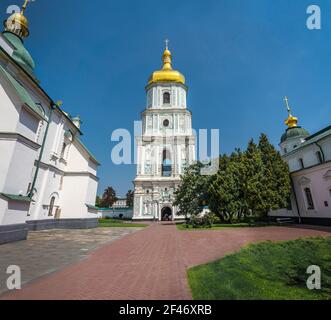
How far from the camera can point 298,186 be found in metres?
24.6

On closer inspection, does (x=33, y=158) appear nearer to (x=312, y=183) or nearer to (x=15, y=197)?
(x=15, y=197)

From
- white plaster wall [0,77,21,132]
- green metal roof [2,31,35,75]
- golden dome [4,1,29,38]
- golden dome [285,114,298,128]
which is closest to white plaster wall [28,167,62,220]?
white plaster wall [0,77,21,132]

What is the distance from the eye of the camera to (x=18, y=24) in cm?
2116

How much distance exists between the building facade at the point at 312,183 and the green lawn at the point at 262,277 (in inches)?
629

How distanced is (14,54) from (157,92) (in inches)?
1230

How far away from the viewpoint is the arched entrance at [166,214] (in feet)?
130

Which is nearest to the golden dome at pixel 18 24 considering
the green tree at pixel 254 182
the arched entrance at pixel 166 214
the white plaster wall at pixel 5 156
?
the white plaster wall at pixel 5 156

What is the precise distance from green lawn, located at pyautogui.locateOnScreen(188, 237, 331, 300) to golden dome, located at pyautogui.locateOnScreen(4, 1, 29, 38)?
92.3ft

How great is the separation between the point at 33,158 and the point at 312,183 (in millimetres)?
26816

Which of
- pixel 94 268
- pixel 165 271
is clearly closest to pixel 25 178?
pixel 94 268

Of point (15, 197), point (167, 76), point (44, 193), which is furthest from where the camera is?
point (167, 76)

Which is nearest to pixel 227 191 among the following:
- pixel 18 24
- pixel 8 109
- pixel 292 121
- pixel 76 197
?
pixel 76 197

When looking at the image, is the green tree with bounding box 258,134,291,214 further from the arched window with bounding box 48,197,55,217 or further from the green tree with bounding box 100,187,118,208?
the green tree with bounding box 100,187,118,208
